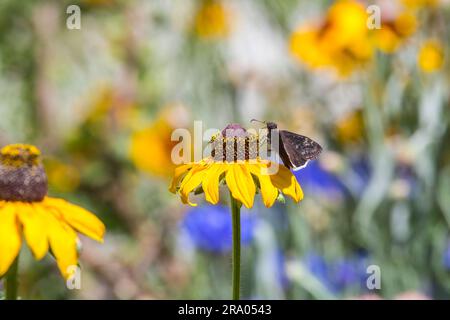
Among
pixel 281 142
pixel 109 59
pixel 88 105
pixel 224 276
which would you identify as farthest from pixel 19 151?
pixel 109 59

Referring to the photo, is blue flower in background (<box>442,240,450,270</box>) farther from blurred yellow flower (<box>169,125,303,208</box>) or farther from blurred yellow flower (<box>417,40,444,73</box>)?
blurred yellow flower (<box>169,125,303,208</box>)

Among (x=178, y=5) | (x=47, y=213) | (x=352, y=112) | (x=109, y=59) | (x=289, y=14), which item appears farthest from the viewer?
(x=109, y=59)

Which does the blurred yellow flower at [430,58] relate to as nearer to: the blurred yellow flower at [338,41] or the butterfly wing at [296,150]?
the blurred yellow flower at [338,41]

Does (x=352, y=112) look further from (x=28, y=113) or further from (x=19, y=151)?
(x=19, y=151)

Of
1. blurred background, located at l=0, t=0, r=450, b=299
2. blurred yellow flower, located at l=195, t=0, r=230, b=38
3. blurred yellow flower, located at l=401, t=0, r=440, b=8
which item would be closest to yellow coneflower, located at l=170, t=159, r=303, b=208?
blurred background, located at l=0, t=0, r=450, b=299

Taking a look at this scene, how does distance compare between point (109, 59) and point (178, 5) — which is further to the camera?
point (109, 59)
